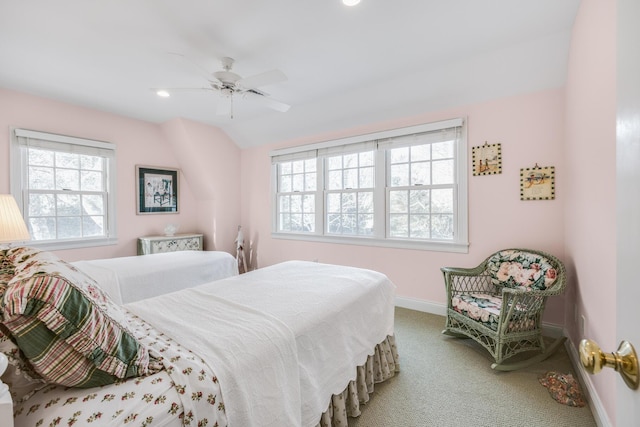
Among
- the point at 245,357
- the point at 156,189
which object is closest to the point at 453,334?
the point at 245,357

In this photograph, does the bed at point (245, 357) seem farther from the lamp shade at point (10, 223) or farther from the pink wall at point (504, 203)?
the lamp shade at point (10, 223)

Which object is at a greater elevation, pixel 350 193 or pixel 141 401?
pixel 350 193

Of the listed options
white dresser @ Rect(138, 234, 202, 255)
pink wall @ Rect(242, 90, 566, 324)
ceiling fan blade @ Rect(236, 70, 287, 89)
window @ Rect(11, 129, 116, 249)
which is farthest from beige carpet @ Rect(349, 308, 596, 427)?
window @ Rect(11, 129, 116, 249)

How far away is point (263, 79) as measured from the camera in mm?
2322

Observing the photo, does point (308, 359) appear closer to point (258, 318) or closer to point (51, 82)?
point (258, 318)

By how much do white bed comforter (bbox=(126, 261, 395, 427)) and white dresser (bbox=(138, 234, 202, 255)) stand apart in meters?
2.83

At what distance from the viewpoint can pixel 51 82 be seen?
3.07 meters

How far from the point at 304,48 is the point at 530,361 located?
3.16 meters

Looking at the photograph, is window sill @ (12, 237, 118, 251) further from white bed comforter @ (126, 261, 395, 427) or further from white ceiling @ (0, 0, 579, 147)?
white bed comforter @ (126, 261, 395, 427)

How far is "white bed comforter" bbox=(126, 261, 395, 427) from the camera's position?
1090mm

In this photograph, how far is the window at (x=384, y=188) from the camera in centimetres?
323

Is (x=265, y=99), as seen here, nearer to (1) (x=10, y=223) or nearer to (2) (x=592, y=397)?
(1) (x=10, y=223)

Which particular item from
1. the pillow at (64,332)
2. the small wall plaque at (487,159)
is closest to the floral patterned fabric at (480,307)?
the small wall plaque at (487,159)

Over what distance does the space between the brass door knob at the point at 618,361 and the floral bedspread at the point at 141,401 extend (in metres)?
1.03
